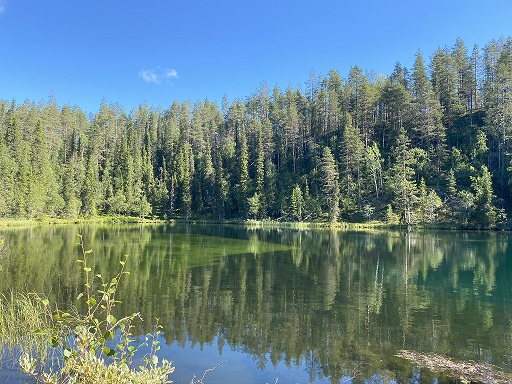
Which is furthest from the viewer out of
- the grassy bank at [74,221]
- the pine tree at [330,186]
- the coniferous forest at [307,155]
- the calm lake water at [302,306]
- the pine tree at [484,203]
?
the pine tree at [330,186]

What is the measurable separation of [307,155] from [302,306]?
3523 inches

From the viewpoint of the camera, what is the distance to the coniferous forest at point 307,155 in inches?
2992

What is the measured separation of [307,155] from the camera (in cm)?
10588

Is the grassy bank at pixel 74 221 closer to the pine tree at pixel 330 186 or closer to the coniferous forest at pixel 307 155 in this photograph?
the coniferous forest at pixel 307 155

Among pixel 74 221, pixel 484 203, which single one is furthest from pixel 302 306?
pixel 74 221

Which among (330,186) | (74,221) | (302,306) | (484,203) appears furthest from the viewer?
(74,221)

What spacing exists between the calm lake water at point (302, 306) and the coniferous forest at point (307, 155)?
143 feet

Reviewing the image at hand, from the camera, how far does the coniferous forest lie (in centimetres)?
7600

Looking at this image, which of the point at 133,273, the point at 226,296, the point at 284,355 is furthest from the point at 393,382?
the point at 133,273

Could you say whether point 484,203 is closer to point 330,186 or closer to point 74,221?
point 330,186

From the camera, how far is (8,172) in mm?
75688

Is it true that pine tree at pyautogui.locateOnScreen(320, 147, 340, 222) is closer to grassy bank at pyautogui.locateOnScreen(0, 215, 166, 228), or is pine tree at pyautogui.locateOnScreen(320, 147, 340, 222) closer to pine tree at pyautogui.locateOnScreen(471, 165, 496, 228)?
pine tree at pyautogui.locateOnScreen(471, 165, 496, 228)

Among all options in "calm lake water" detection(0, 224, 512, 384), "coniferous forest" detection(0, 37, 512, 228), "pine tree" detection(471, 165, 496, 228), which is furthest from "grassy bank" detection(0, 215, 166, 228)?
"pine tree" detection(471, 165, 496, 228)

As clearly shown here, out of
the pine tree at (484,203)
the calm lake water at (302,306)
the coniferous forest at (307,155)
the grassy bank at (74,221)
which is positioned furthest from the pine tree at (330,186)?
the calm lake water at (302,306)
